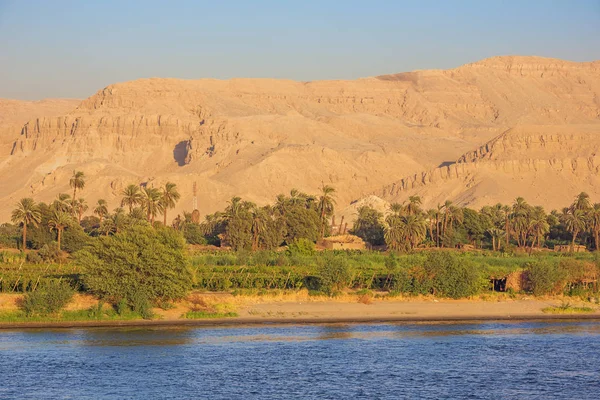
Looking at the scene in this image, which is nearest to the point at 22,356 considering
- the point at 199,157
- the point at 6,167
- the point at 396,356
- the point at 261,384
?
the point at 261,384

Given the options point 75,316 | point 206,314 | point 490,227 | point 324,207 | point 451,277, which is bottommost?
point 75,316

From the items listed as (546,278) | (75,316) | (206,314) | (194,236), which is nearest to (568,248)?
(194,236)

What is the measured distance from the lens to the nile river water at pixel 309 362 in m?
37.2

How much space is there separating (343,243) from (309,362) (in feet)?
174

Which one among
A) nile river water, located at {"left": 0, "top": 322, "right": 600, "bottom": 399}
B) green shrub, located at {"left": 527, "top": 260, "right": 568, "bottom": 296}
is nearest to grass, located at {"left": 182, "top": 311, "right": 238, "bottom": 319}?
nile river water, located at {"left": 0, "top": 322, "right": 600, "bottom": 399}

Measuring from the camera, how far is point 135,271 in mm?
51156

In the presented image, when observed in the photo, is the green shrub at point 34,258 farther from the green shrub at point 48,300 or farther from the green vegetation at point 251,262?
the green shrub at point 48,300

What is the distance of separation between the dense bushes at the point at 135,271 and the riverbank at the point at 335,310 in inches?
48.9

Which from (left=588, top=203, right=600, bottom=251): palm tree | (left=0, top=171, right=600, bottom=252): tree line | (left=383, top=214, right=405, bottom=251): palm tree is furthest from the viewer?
(left=588, top=203, right=600, bottom=251): palm tree

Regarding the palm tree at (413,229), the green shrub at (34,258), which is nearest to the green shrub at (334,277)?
the green shrub at (34,258)

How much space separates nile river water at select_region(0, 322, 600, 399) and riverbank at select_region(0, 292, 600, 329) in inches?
50.1

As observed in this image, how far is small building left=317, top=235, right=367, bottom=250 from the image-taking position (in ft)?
302

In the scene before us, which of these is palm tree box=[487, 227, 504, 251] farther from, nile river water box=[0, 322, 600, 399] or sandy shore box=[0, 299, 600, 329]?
nile river water box=[0, 322, 600, 399]

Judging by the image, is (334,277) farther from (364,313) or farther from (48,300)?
(48,300)
